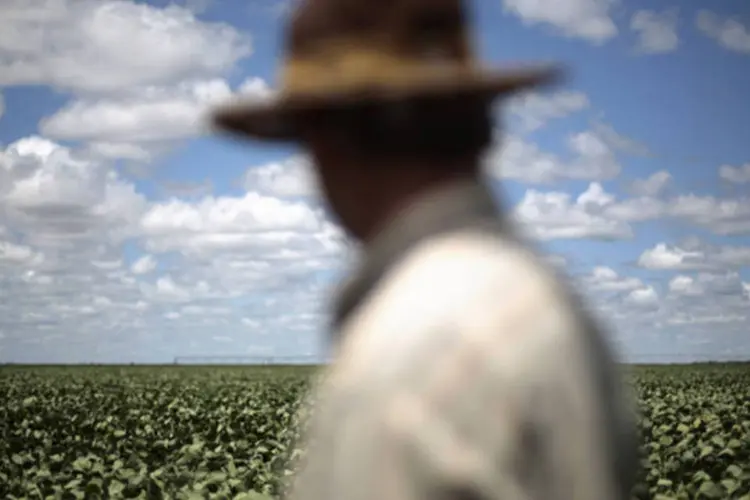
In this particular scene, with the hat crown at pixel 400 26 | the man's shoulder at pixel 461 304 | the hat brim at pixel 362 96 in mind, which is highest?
the hat crown at pixel 400 26

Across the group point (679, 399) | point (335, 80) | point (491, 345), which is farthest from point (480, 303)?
point (679, 399)

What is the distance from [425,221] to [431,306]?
5.9 inches

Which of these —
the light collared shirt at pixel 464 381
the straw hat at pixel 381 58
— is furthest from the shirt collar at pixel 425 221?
the straw hat at pixel 381 58

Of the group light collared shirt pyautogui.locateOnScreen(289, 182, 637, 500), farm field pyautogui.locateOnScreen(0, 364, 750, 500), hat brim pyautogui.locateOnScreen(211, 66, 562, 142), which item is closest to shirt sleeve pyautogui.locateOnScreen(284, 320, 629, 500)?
light collared shirt pyautogui.locateOnScreen(289, 182, 637, 500)

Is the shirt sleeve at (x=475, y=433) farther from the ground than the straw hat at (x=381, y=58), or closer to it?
closer to it

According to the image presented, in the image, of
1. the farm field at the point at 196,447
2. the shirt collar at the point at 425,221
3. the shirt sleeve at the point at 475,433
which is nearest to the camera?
the shirt sleeve at the point at 475,433

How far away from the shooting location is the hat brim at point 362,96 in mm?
1848

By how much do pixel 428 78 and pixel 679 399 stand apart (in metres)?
23.2

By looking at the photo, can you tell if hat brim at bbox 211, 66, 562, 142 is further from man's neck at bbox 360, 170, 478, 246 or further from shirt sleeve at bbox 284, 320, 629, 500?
shirt sleeve at bbox 284, 320, 629, 500

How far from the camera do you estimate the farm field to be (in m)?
9.02

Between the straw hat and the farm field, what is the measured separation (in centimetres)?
569

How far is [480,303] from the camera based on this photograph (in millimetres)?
1729

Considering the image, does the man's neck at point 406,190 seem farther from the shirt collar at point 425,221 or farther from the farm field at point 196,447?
the farm field at point 196,447

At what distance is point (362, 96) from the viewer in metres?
1.86
